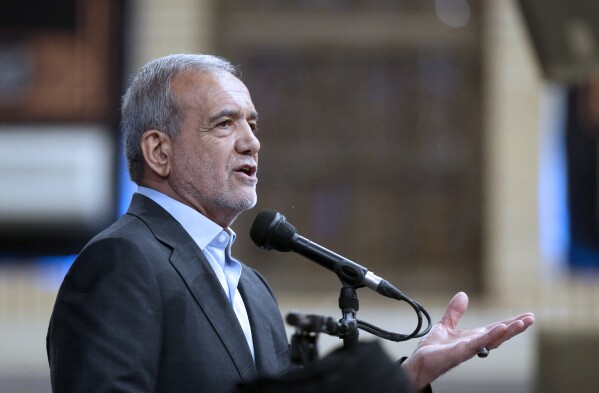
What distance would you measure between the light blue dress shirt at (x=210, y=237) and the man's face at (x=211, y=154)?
4cm

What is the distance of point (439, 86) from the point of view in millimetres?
9250

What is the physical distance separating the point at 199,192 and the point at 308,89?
21.4 ft

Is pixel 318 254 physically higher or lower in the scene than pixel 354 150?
higher

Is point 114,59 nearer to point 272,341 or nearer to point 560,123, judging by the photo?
point 560,123

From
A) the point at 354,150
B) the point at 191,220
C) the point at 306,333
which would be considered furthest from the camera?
the point at 354,150

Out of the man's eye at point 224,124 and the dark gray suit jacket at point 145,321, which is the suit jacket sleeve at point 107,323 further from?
the man's eye at point 224,124

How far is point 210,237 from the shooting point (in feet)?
9.26

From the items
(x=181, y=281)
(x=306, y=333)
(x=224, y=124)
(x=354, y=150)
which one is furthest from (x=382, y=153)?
(x=306, y=333)

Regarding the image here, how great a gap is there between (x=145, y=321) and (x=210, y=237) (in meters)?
0.39

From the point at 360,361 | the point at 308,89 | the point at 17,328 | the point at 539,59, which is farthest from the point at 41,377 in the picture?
the point at 360,361

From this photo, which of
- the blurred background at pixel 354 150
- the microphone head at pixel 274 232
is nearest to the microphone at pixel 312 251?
the microphone head at pixel 274 232

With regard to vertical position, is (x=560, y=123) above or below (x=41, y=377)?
above

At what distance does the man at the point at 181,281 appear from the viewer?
2.46m

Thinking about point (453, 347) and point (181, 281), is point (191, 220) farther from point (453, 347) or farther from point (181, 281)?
point (453, 347)
